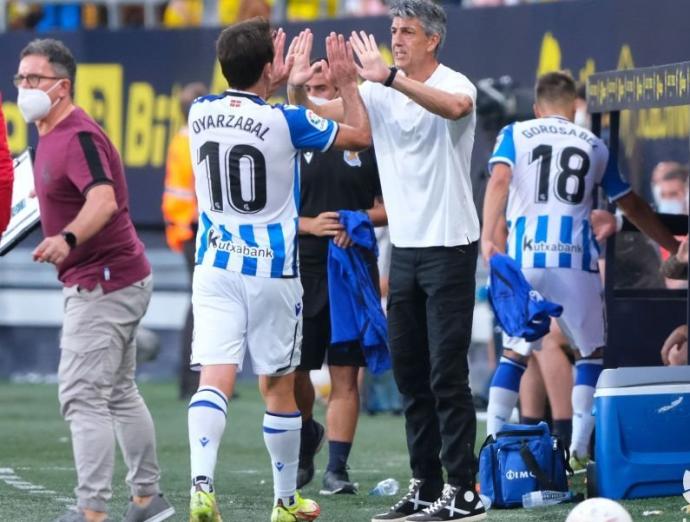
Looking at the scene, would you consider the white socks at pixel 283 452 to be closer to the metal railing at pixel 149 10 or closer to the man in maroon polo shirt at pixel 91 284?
the man in maroon polo shirt at pixel 91 284

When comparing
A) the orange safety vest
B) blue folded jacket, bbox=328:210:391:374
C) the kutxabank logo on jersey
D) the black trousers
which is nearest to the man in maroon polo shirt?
the kutxabank logo on jersey

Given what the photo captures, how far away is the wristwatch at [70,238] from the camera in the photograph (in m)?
6.15

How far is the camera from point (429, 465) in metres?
7.00

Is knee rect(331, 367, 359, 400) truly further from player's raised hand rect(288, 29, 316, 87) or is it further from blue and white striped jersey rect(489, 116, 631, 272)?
player's raised hand rect(288, 29, 316, 87)

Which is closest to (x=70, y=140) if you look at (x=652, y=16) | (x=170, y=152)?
(x=652, y=16)

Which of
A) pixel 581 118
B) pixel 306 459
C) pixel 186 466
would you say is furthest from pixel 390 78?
pixel 581 118

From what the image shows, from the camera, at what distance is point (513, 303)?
26.3ft

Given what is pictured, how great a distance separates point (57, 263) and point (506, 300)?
8.31 ft

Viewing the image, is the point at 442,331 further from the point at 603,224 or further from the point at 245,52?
the point at 603,224

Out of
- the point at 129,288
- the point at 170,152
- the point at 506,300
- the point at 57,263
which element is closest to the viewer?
the point at 57,263

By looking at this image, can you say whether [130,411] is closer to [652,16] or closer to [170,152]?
[652,16]

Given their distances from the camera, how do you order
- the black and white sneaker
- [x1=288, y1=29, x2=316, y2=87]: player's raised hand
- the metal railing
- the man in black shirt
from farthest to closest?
the metal railing, the man in black shirt, the black and white sneaker, [x1=288, y1=29, x2=316, y2=87]: player's raised hand

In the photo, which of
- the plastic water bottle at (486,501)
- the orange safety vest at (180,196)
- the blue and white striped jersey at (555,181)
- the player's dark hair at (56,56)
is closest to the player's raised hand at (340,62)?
the player's dark hair at (56,56)

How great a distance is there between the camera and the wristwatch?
20.2ft
